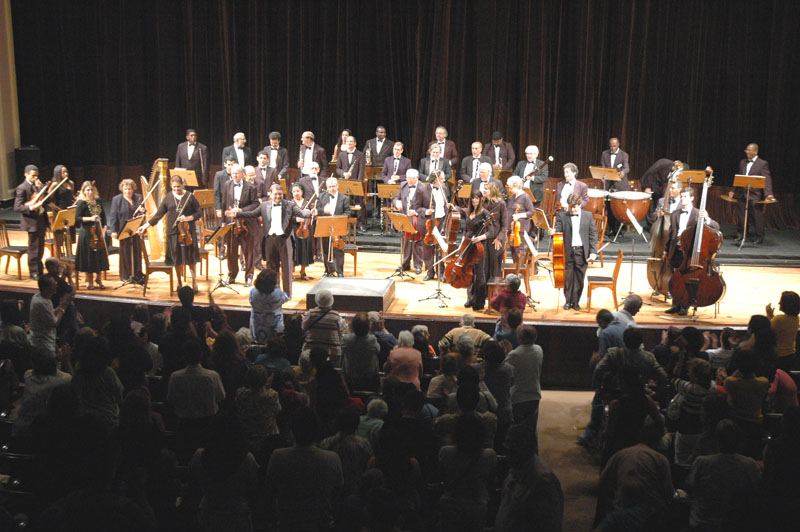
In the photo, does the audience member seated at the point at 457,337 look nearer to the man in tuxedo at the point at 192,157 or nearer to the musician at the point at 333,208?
the musician at the point at 333,208

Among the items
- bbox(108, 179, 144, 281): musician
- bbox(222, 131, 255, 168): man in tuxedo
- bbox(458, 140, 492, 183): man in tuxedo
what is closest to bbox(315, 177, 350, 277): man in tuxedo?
bbox(458, 140, 492, 183): man in tuxedo

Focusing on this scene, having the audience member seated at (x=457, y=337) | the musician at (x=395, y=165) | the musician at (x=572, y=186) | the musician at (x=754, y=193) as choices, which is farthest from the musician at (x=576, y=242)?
the musician at (x=754, y=193)

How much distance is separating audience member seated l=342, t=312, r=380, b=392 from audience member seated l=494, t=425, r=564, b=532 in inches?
87.8

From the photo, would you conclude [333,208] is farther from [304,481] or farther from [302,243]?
[304,481]

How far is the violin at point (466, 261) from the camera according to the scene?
9125 mm

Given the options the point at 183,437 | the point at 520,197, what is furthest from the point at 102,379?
the point at 520,197

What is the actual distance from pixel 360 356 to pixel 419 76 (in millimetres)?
9604

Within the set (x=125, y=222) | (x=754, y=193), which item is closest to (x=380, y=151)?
(x=125, y=222)

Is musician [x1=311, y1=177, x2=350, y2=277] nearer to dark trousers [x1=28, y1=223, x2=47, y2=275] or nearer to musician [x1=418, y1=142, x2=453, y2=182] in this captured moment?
musician [x1=418, y1=142, x2=453, y2=182]

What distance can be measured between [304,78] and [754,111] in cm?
801

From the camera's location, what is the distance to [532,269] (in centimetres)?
1090

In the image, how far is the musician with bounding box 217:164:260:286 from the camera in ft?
34.4

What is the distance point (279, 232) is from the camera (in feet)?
32.7

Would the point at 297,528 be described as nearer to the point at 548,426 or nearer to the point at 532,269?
the point at 548,426
